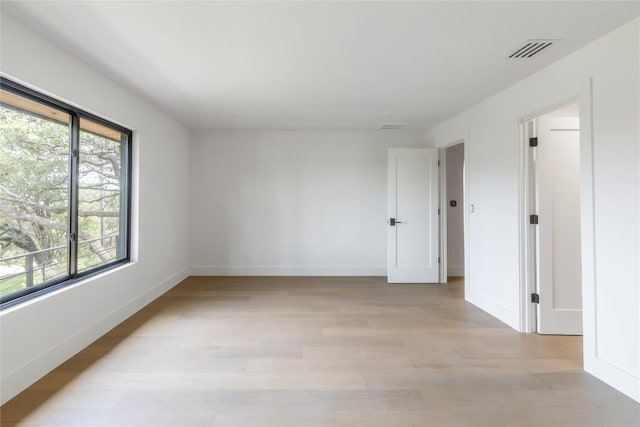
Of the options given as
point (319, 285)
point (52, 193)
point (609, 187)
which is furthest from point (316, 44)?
point (319, 285)

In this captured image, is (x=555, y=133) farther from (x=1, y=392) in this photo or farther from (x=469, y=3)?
Result: (x=1, y=392)

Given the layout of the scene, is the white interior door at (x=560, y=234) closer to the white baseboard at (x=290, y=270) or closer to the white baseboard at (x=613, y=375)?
the white baseboard at (x=613, y=375)

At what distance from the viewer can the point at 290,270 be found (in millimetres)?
5281

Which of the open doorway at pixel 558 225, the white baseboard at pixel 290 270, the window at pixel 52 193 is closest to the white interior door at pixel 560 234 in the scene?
the open doorway at pixel 558 225

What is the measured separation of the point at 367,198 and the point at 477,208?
1.88 meters

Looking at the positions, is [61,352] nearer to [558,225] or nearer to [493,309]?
[493,309]

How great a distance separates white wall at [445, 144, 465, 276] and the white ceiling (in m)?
1.84

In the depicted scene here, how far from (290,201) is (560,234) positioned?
143 inches

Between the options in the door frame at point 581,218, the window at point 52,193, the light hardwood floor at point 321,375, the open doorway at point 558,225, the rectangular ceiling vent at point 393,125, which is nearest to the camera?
the light hardwood floor at point 321,375

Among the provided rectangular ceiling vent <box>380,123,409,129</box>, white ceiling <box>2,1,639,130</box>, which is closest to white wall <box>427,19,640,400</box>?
white ceiling <box>2,1,639,130</box>

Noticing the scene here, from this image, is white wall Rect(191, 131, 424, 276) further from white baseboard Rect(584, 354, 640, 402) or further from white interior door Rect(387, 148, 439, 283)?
white baseboard Rect(584, 354, 640, 402)

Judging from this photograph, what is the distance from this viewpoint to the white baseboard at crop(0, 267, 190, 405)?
1.96 metres

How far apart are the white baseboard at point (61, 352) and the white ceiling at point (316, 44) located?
2.26 meters

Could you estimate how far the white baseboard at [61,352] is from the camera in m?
1.96
